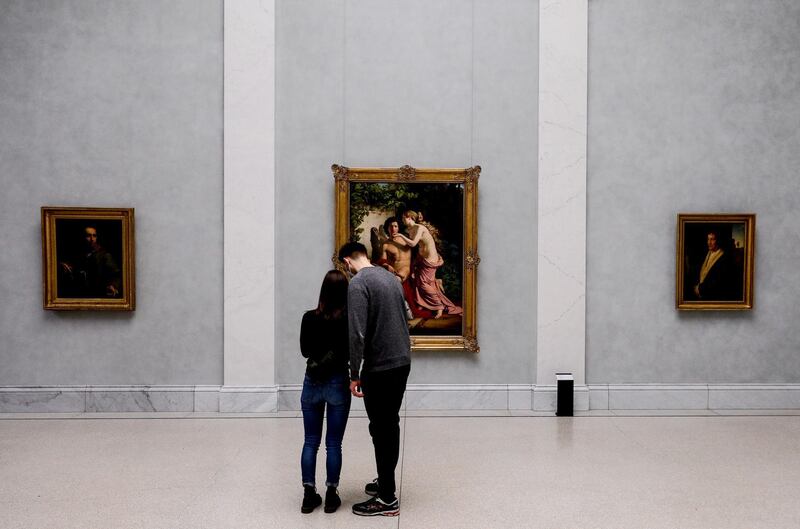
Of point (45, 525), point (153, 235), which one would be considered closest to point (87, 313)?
point (153, 235)

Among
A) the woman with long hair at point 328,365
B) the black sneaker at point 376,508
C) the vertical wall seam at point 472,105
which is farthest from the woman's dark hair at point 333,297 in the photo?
the vertical wall seam at point 472,105

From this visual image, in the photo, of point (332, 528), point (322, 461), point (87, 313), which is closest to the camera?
point (332, 528)

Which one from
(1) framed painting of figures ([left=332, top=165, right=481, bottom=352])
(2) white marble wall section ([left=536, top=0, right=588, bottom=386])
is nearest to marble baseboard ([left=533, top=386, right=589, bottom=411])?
(2) white marble wall section ([left=536, top=0, right=588, bottom=386])

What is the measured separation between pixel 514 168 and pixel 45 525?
7300 mm

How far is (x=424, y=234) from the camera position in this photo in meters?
9.39

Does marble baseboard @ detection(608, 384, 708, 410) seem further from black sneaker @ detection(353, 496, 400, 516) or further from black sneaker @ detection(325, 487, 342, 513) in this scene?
black sneaker @ detection(325, 487, 342, 513)

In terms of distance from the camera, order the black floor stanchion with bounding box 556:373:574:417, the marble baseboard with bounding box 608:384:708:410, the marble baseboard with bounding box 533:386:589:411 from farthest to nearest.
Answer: the marble baseboard with bounding box 608:384:708:410 → the marble baseboard with bounding box 533:386:589:411 → the black floor stanchion with bounding box 556:373:574:417

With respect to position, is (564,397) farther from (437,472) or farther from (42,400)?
(42,400)

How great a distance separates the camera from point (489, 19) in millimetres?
9508

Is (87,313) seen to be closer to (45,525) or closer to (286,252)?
(286,252)

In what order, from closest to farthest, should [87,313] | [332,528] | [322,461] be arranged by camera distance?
[332,528] → [322,461] → [87,313]

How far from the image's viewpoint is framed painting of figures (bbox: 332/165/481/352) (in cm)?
937

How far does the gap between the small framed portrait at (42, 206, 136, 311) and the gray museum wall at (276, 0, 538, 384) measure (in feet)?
7.32

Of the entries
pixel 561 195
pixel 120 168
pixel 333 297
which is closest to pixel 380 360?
pixel 333 297
